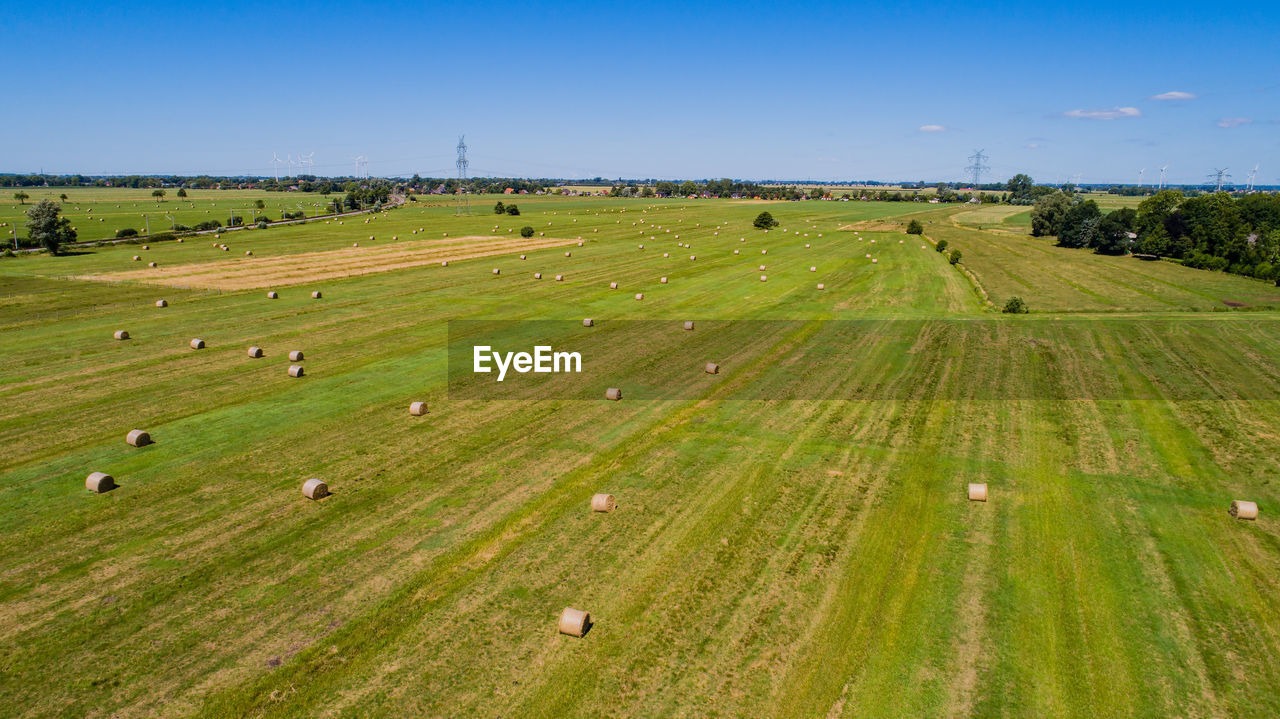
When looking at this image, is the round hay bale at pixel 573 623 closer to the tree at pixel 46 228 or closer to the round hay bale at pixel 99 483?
the round hay bale at pixel 99 483

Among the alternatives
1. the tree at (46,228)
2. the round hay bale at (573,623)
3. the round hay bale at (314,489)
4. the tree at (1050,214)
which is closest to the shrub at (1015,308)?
the round hay bale at (573,623)

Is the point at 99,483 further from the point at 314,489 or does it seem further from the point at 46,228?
the point at 46,228

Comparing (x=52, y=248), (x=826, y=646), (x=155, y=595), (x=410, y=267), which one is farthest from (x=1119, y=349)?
(x=52, y=248)

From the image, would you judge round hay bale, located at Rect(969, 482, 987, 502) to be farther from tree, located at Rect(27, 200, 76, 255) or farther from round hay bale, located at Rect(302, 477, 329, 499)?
tree, located at Rect(27, 200, 76, 255)

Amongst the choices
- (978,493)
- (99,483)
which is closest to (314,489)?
(99,483)

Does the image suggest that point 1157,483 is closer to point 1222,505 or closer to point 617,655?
point 1222,505

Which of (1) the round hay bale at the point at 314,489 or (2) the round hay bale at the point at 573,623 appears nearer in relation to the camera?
(2) the round hay bale at the point at 573,623
